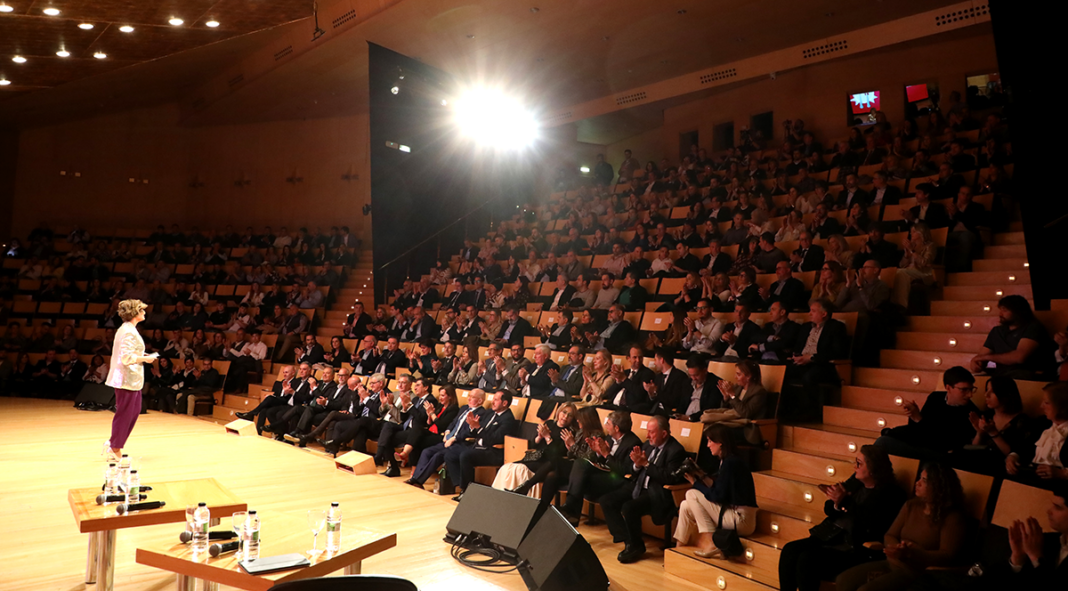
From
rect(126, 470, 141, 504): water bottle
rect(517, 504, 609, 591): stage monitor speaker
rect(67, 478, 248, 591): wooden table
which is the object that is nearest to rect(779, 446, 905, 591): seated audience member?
rect(517, 504, 609, 591): stage monitor speaker

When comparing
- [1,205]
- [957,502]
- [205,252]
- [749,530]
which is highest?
[1,205]

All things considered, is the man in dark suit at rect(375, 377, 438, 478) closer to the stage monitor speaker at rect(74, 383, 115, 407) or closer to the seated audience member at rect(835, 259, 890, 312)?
the seated audience member at rect(835, 259, 890, 312)

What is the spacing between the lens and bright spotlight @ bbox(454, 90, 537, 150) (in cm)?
1105


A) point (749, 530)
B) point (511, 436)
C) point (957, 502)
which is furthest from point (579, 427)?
point (957, 502)

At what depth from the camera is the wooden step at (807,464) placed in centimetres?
404

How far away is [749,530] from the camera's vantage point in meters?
3.89

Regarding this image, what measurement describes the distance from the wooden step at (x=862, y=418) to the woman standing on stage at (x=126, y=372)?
4578 mm

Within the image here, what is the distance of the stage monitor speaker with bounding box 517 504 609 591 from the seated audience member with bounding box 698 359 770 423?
5.10 ft

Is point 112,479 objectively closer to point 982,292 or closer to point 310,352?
point 982,292

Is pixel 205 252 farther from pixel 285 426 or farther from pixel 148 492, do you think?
pixel 148 492

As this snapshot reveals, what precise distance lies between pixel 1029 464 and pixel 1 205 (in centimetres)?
1574

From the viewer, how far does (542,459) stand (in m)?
4.98

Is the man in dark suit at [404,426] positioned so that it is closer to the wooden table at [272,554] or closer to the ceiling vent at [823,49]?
the wooden table at [272,554]

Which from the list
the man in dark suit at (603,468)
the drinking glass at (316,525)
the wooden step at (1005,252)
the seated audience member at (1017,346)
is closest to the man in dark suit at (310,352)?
the man in dark suit at (603,468)
